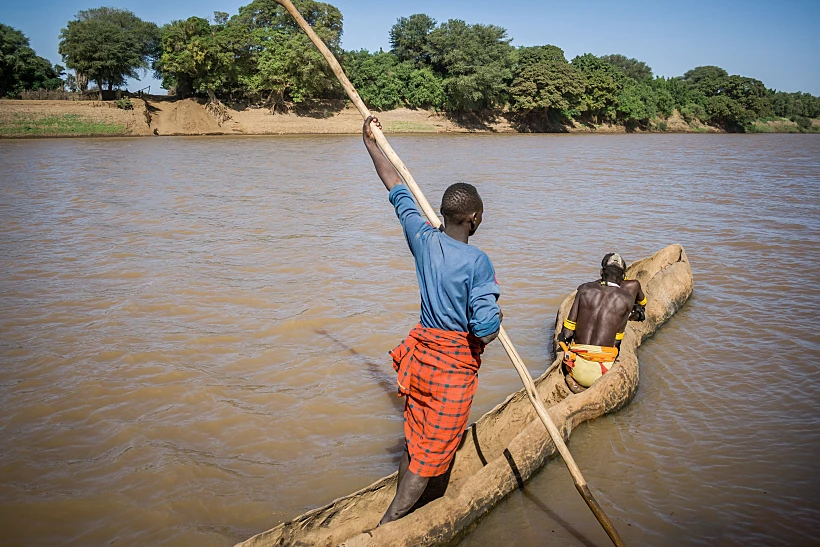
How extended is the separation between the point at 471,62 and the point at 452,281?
3834 cm

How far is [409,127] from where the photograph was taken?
35.8 meters

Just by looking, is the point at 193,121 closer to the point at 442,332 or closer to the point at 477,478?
the point at 477,478

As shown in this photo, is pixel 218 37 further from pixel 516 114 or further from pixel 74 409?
pixel 74 409

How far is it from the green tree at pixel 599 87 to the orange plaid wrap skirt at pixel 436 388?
42.6 meters

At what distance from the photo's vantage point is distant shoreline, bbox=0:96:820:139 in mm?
25781

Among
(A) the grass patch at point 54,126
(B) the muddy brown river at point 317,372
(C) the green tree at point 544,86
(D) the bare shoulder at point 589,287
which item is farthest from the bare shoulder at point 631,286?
(C) the green tree at point 544,86

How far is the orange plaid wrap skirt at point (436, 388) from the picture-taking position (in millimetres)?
2320

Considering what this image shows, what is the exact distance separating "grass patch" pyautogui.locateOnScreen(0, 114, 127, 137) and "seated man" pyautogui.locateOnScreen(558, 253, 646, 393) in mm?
28109

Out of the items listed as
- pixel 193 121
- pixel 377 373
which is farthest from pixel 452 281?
pixel 193 121

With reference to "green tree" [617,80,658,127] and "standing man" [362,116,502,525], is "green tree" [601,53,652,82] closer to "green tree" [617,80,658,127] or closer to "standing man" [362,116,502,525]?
"green tree" [617,80,658,127]

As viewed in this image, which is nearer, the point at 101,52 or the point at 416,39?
the point at 101,52

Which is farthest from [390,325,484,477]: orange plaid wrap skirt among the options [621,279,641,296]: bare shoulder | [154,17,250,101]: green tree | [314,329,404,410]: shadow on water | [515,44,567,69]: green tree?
[515,44,567,69]: green tree

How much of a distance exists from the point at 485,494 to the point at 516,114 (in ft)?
133

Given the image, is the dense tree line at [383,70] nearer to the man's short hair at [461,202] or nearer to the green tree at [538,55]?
the green tree at [538,55]
